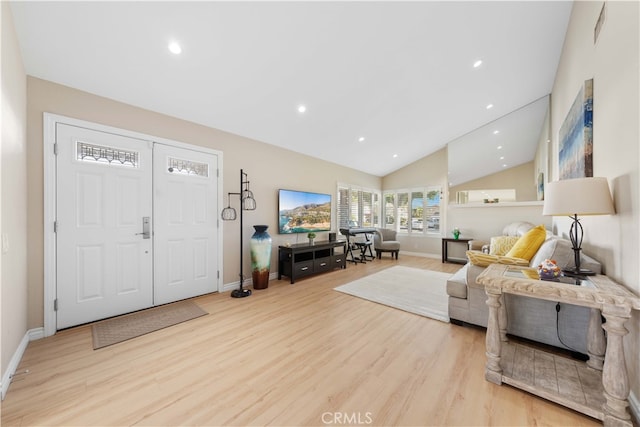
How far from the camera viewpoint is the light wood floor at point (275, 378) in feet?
4.68

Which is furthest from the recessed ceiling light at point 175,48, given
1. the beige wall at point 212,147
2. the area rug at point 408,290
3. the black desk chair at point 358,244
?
the black desk chair at point 358,244

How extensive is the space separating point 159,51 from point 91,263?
2.36 meters

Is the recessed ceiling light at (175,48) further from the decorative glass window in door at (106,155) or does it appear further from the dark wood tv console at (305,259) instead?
the dark wood tv console at (305,259)

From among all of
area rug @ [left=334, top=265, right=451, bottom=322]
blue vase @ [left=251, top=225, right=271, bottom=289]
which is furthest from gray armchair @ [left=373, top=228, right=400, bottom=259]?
blue vase @ [left=251, top=225, right=271, bottom=289]

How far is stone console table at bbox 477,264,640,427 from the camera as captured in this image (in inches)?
50.4

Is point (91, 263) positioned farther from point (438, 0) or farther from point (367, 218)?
point (367, 218)

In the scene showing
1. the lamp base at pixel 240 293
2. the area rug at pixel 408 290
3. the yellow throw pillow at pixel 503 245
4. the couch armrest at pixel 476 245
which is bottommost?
the area rug at pixel 408 290

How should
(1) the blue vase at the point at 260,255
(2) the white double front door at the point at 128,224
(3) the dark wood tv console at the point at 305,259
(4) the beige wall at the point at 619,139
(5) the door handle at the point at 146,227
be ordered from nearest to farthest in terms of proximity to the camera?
(4) the beige wall at the point at 619,139 → (2) the white double front door at the point at 128,224 → (5) the door handle at the point at 146,227 → (1) the blue vase at the point at 260,255 → (3) the dark wood tv console at the point at 305,259

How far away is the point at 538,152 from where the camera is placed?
4.84 meters

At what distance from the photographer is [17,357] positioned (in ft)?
6.31

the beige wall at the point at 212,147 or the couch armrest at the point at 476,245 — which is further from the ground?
the beige wall at the point at 212,147

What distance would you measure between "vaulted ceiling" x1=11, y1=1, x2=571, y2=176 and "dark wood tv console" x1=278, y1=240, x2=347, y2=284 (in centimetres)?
203

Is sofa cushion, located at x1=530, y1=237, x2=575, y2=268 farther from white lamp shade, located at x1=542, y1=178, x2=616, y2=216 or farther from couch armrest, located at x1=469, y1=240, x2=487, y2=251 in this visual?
couch armrest, located at x1=469, y1=240, x2=487, y2=251

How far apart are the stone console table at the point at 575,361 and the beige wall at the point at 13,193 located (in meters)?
3.43
